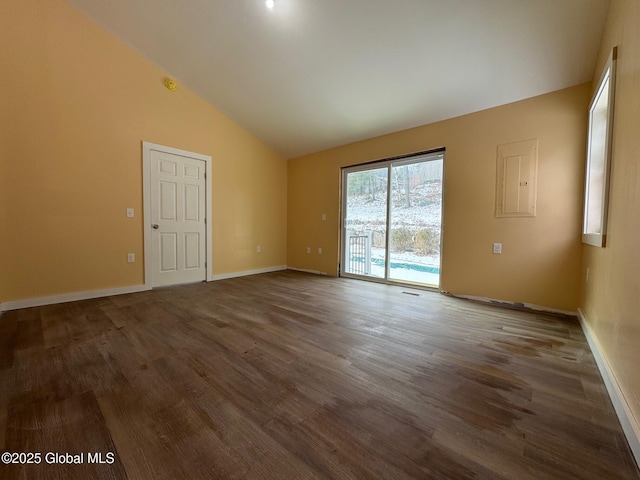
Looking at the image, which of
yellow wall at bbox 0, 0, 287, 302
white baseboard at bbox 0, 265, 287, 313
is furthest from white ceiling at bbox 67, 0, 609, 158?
white baseboard at bbox 0, 265, 287, 313

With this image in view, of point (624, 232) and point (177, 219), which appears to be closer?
point (624, 232)

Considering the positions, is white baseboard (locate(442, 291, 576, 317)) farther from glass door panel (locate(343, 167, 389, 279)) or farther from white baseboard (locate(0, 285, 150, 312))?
white baseboard (locate(0, 285, 150, 312))

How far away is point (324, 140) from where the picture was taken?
4551 mm

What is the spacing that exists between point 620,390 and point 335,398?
1.47 m

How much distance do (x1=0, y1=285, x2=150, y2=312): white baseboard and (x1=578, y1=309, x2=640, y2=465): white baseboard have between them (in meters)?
4.55

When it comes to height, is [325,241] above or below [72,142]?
below

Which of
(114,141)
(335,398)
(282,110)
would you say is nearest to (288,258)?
(282,110)

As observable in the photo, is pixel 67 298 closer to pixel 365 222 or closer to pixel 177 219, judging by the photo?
pixel 177 219

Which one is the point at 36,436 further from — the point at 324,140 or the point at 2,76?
the point at 324,140

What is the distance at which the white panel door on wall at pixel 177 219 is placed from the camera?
145 inches

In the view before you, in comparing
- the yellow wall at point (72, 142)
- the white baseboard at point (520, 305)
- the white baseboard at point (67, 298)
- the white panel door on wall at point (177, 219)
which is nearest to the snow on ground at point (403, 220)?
the white baseboard at point (520, 305)

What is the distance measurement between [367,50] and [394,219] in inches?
A: 90.8

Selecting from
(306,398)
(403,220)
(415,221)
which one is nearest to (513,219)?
(415,221)

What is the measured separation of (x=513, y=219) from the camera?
2.96 meters
